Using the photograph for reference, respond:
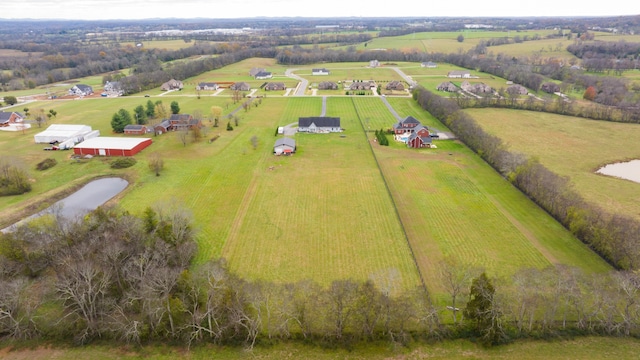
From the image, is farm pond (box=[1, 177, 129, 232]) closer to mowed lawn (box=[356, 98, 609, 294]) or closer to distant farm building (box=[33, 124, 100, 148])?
distant farm building (box=[33, 124, 100, 148])

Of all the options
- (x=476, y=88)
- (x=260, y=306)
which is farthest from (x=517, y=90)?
(x=260, y=306)

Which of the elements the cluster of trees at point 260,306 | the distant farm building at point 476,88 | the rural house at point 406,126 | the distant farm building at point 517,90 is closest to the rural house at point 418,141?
the rural house at point 406,126

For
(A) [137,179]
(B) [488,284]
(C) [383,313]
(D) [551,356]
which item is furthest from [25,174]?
(D) [551,356]

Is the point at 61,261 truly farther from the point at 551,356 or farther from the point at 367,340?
the point at 551,356

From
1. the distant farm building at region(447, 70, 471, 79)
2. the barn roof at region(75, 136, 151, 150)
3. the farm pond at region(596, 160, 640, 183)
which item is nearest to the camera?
the farm pond at region(596, 160, 640, 183)

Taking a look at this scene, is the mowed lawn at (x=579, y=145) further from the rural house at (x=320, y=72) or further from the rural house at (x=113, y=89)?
the rural house at (x=113, y=89)

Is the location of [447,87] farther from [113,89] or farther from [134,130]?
[113,89]

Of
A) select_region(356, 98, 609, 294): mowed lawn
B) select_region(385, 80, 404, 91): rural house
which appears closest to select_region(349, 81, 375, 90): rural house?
select_region(385, 80, 404, 91): rural house
